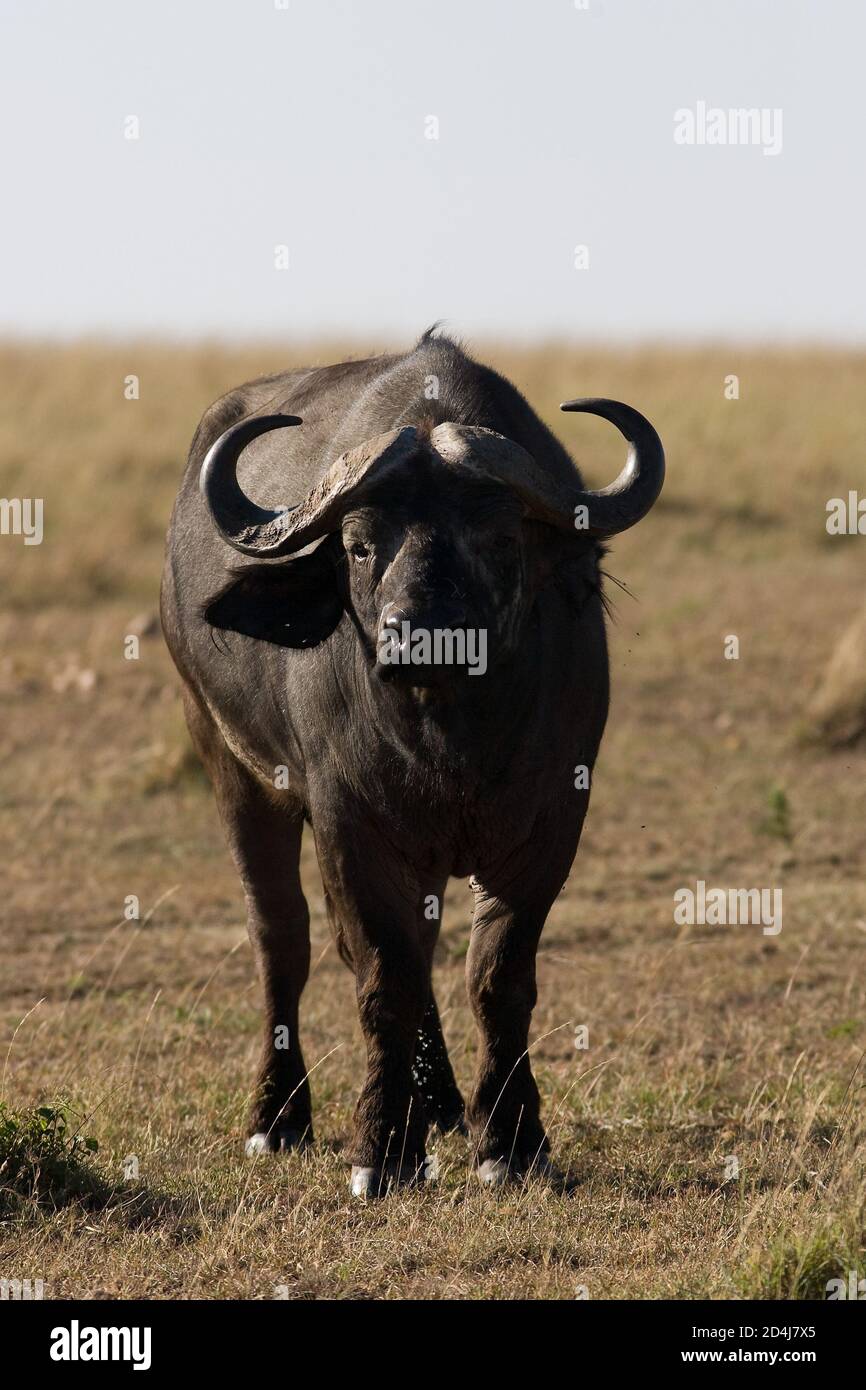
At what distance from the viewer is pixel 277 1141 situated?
247 inches

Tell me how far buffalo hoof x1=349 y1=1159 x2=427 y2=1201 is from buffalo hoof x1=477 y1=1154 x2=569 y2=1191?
20cm

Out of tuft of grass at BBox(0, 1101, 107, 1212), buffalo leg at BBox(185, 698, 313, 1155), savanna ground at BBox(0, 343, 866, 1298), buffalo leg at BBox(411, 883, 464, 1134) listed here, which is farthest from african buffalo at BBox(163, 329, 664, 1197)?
tuft of grass at BBox(0, 1101, 107, 1212)

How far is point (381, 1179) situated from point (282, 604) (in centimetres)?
173

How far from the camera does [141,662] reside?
14234 millimetres

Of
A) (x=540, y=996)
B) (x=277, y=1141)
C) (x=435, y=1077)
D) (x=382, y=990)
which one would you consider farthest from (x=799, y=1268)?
(x=540, y=996)

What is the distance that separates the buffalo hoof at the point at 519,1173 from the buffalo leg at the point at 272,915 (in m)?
0.88

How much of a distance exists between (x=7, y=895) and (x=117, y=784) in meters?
2.15

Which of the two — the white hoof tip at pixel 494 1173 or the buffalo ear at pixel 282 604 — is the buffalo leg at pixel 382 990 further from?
the buffalo ear at pixel 282 604

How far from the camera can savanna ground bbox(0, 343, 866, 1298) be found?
508cm

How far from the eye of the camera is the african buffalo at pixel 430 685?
16.9ft

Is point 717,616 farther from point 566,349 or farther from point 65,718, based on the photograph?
point 566,349

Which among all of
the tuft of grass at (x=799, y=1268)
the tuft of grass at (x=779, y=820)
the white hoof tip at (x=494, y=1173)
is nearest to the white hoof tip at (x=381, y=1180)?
the white hoof tip at (x=494, y=1173)

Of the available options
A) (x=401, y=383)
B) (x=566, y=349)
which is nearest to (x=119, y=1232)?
(x=401, y=383)

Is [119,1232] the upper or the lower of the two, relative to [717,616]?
lower
